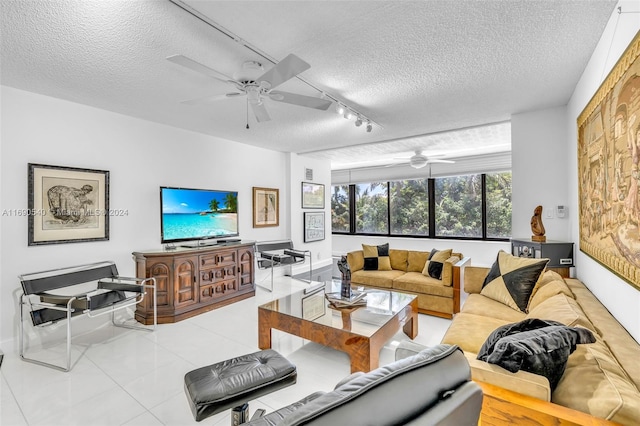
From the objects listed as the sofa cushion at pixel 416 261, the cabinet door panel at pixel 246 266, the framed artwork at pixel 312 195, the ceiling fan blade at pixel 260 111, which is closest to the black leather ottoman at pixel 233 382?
the ceiling fan blade at pixel 260 111

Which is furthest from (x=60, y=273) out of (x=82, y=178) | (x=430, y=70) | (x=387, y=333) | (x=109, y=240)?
(x=430, y=70)

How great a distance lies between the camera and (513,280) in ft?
8.71

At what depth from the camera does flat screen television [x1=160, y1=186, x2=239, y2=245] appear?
13.2 feet

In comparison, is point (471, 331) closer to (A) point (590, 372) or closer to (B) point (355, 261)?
(A) point (590, 372)

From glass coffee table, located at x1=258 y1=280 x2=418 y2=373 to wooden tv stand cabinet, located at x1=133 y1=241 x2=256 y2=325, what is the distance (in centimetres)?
147

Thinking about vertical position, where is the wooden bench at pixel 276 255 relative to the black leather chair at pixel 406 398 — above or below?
below

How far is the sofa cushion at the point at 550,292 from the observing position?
2.15m

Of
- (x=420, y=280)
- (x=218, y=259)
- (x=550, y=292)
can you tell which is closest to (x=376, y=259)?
(x=420, y=280)

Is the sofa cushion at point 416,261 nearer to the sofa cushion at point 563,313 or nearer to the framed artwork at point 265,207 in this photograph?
the sofa cushion at point 563,313

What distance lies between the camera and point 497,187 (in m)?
6.23

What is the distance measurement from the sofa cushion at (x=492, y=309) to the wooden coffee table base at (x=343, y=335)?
558 mm

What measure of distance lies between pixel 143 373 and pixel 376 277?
9.40ft

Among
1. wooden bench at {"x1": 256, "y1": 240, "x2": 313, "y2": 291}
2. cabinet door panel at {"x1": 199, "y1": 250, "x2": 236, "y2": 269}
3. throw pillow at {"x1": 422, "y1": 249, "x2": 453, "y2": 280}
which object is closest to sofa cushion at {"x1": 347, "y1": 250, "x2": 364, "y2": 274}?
throw pillow at {"x1": 422, "y1": 249, "x2": 453, "y2": 280}

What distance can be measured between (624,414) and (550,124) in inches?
138
